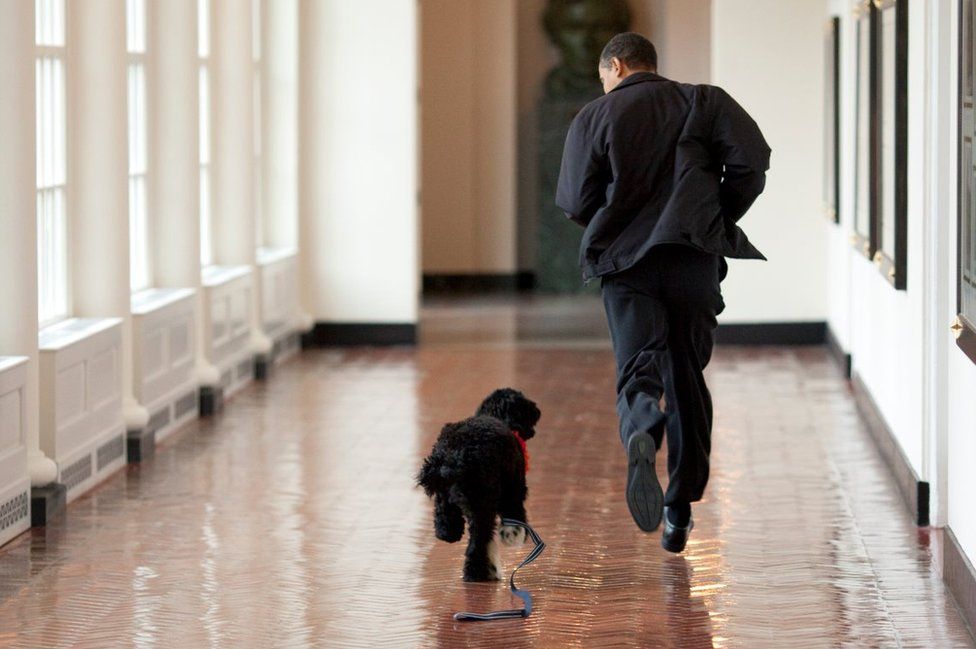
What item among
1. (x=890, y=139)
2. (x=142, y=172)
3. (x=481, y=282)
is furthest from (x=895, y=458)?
(x=481, y=282)

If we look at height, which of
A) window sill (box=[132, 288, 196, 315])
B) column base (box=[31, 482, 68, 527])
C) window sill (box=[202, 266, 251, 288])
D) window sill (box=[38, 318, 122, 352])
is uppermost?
window sill (box=[202, 266, 251, 288])

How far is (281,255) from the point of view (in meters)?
Answer: 10.7

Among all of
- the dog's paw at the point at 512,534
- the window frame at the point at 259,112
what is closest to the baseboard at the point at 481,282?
the window frame at the point at 259,112

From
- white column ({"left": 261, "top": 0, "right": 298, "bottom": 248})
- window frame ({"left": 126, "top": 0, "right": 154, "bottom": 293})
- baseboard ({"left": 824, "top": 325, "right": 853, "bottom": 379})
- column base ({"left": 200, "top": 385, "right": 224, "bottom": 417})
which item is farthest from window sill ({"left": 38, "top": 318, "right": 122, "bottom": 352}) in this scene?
baseboard ({"left": 824, "top": 325, "right": 853, "bottom": 379})

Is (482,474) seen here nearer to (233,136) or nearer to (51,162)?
(51,162)

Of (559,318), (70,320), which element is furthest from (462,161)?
(70,320)

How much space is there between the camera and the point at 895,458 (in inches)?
257

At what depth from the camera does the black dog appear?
4535 millimetres

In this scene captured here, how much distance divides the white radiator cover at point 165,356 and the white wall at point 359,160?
3.13 metres

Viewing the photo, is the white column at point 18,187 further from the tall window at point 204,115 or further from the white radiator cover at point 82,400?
the tall window at point 204,115

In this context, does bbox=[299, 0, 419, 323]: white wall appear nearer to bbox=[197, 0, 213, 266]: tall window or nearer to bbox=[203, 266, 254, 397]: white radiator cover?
bbox=[203, 266, 254, 397]: white radiator cover

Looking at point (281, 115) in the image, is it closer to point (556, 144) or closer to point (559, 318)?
point (559, 318)

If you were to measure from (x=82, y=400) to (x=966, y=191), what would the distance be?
3.84m

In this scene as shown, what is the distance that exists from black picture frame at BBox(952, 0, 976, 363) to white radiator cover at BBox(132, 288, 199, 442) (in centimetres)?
417
